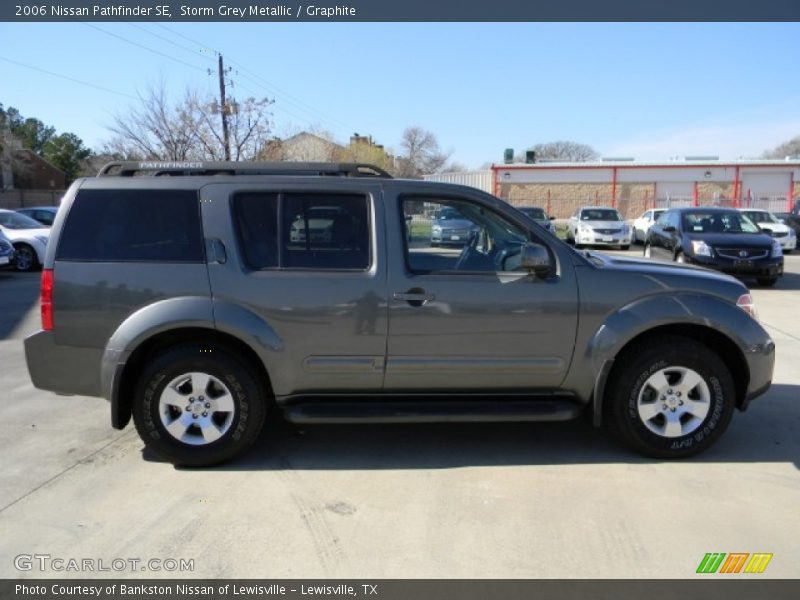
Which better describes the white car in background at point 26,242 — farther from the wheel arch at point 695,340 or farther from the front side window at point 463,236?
the wheel arch at point 695,340

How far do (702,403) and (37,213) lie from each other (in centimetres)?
2061

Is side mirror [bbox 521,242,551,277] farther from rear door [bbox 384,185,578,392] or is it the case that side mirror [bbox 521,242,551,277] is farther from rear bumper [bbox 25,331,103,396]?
rear bumper [bbox 25,331,103,396]

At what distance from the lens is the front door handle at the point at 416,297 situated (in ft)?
12.6

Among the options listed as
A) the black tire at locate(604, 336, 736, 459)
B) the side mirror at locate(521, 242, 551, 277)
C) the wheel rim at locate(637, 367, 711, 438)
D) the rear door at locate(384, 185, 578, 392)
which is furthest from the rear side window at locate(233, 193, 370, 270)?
the wheel rim at locate(637, 367, 711, 438)

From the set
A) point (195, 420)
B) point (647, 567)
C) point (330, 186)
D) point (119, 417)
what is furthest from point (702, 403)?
point (119, 417)

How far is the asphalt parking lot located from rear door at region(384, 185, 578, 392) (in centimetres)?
62

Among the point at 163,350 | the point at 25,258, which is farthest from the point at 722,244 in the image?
the point at 25,258

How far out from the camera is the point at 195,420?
3.90m

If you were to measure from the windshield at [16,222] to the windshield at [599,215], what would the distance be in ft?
58.4

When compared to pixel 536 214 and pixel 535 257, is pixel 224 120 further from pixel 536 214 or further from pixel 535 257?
pixel 535 257

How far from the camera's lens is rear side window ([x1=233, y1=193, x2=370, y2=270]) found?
3.90m

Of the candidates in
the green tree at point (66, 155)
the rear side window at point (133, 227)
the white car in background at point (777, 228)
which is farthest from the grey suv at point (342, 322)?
the green tree at point (66, 155)

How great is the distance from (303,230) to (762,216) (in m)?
21.0

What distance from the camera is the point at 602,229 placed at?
68.8 ft
